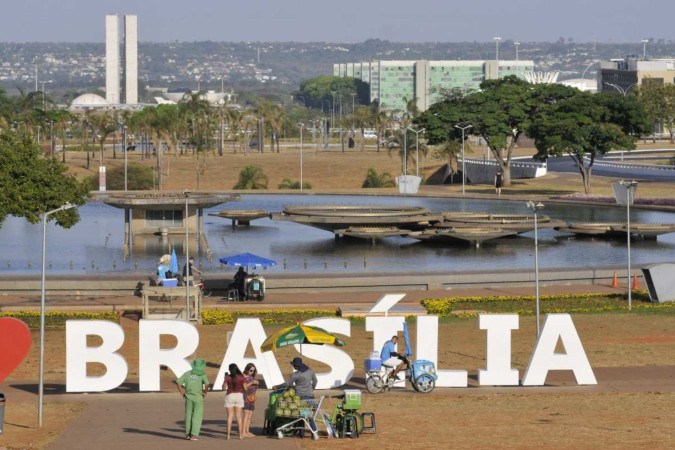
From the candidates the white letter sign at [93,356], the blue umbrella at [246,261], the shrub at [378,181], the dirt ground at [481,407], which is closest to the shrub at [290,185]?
the shrub at [378,181]

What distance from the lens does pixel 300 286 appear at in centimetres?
5088

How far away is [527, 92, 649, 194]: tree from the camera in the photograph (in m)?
99.2

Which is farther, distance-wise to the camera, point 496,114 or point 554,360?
point 496,114

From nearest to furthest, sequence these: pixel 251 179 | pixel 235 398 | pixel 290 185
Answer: pixel 235 398 → pixel 290 185 → pixel 251 179

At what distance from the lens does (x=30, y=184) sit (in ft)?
179

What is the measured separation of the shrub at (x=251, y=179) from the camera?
124 meters

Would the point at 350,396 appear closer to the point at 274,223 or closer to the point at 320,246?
the point at 320,246

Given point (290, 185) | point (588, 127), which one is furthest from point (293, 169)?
point (588, 127)

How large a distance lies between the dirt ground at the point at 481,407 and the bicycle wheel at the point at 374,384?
217mm

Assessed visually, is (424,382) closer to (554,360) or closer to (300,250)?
(554,360)

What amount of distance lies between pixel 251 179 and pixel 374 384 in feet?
304

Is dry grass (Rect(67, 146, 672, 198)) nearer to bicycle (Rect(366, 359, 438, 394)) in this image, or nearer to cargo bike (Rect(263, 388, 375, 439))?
bicycle (Rect(366, 359, 438, 394))

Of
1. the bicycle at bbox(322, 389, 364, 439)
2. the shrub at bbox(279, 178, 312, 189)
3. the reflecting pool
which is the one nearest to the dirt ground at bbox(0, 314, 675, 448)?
the bicycle at bbox(322, 389, 364, 439)

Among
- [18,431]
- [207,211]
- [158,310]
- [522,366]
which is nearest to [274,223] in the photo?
[207,211]
